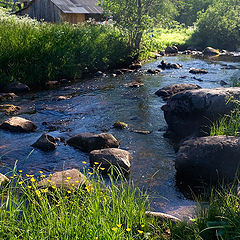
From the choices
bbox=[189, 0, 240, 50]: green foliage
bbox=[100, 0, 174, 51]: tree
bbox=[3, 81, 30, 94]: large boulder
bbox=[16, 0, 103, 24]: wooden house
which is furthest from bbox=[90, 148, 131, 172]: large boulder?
bbox=[16, 0, 103, 24]: wooden house

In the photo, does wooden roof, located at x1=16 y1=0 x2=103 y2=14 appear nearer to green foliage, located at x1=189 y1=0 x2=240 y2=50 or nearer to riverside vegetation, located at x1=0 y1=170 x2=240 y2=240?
green foliage, located at x1=189 y1=0 x2=240 y2=50

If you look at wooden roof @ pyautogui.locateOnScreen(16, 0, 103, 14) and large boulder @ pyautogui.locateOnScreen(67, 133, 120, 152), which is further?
wooden roof @ pyautogui.locateOnScreen(16, 0, 103, 14)

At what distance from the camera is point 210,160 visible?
6.29 m

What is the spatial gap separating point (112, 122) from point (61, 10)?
25850 millimetres

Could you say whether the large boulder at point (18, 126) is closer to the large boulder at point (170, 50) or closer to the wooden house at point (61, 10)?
the large boulder at point (170, 50)

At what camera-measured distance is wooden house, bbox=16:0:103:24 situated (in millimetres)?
33844

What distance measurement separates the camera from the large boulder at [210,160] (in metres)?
6.17

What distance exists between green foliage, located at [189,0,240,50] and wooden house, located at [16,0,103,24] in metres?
11.0

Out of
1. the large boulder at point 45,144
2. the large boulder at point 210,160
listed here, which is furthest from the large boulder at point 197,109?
the large boulder at point 45,144

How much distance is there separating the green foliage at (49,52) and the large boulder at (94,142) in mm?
7356

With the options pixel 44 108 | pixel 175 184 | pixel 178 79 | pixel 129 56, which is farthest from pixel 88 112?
pixel 129 56

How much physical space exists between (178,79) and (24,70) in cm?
747

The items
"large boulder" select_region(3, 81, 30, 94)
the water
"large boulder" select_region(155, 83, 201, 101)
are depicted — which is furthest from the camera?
"large boulder" select_region(3, 81, 30, 94)

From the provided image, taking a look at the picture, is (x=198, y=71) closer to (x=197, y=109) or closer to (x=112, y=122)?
(x=112, y=122)
